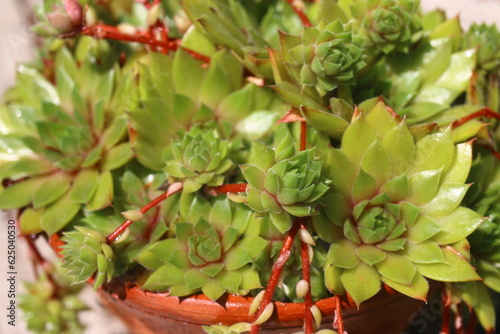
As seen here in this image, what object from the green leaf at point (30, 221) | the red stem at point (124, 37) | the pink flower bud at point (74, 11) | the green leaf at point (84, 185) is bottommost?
the green leaf at point (30, 221)

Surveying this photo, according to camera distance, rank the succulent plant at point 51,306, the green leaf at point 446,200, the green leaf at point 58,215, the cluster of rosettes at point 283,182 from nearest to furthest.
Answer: the cluster of rosettes at point 283,182 < the green leaf at point 446,200 < the green leaf at point 58,215 < the succulent plant at point 51,306

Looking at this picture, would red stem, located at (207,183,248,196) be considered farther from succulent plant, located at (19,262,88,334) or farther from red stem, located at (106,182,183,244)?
succulent plant, located at (19,262,88,334)

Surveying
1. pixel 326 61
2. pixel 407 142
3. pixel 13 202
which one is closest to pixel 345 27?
pixel 326 61

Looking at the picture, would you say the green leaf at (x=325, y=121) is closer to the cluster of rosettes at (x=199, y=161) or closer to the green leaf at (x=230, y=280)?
the cluster of rosettes at (x=199, y=161)

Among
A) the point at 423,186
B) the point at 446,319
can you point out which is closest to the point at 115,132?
the point at 423,186

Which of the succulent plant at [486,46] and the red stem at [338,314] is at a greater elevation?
the succulent plant at [486,46]

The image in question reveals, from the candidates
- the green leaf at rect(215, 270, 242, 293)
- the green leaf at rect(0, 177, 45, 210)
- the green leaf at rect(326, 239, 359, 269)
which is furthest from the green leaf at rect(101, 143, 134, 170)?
the green leaf at rect(326, 239, 359, 269)

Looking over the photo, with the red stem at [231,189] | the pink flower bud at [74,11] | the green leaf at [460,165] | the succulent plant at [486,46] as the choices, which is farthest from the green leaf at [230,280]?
the succulent plant at [486,46]
